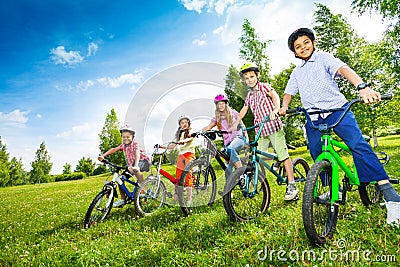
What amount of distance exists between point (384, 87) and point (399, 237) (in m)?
22.0

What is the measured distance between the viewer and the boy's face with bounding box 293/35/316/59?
4.13 meters

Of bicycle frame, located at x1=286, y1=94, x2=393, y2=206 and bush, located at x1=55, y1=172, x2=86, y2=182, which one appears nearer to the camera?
bicycle frame, located at x1=286, y1=94, x2=393, y2=206

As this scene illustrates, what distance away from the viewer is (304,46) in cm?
416

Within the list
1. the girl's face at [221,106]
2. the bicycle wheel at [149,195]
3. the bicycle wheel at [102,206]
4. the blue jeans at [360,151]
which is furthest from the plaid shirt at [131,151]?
the blue jeans at [360,151]

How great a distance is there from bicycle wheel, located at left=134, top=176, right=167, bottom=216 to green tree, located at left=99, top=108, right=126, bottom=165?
2964cm

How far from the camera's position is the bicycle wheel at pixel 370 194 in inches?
171

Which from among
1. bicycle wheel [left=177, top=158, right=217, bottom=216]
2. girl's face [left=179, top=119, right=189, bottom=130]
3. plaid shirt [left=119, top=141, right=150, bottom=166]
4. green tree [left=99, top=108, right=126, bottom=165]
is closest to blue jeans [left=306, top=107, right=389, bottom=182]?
bicycle wheel [left=177, top=158, right=217, bottom=216]

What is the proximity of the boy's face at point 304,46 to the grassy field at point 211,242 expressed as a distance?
8.51 ft

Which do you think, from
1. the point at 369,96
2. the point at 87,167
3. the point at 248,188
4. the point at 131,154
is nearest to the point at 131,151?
the point at 131,154

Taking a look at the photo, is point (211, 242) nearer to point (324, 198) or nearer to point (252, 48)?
point (324, 198)

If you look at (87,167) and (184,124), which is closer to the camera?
(184,124)

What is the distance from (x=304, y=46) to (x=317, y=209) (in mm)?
2445

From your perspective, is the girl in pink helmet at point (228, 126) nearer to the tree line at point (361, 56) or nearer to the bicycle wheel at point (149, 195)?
the bicycle wheel at point (149, 195)

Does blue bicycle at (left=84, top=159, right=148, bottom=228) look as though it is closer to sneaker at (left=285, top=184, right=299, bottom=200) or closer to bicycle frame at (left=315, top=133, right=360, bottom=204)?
sneaker at (left=285, top=184, right=299, bottom=200)
